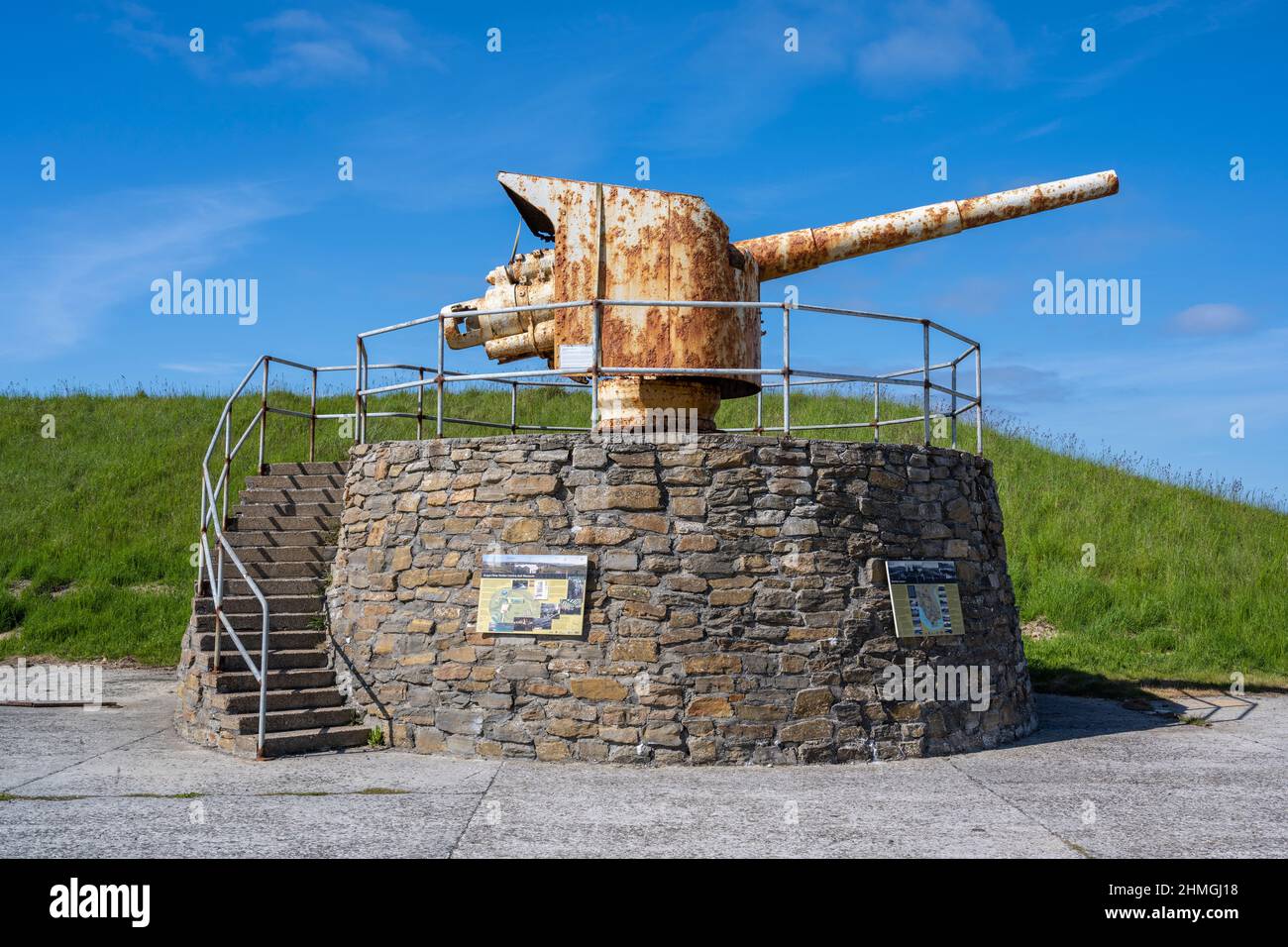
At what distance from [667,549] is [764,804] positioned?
2361mm

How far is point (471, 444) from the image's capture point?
9.77 metres

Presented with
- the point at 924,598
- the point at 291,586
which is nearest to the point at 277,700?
the point at 291,586

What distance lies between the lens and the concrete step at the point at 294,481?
1205 centimetres

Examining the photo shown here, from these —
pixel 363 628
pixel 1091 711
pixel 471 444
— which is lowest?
pixel 1091 711

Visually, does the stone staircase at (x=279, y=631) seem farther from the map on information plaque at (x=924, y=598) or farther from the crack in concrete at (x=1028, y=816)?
the crack in concrete at (x=1028, y=816)

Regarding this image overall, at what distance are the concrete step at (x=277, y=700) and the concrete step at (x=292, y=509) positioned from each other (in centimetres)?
223

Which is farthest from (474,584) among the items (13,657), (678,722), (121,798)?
(13,657)

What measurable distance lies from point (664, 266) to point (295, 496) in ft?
15.9

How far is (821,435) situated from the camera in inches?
927

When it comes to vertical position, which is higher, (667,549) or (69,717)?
(667,549)

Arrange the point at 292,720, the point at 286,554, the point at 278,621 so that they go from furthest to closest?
the point at 286,554
the point at 278,621
the point at 292,720

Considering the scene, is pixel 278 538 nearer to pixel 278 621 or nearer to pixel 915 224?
pixel 278 621

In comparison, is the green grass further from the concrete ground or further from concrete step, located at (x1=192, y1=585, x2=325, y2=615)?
concrete step, located at (x1=192, y1=585, x2=325, y2=615)
